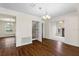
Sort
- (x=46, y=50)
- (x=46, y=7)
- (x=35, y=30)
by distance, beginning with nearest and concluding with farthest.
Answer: (x=46, y=7) → (x=46, y=50) → (x=35, y=30)

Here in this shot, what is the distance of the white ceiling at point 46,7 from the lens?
1.81 metres

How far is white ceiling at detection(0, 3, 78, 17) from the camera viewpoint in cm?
181

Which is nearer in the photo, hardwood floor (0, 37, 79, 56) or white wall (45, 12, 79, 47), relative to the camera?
hardwood floor (0, 37, 79, 56)

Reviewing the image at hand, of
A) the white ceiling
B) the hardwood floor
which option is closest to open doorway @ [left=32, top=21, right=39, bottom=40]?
the hardwood floor

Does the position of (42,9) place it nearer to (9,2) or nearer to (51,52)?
(9,2)

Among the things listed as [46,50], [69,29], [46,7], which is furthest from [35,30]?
[69,29]

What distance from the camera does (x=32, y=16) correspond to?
2133 millimetres

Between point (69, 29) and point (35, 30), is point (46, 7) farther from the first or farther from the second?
point (69, 29)

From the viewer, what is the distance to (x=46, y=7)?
1876 mm

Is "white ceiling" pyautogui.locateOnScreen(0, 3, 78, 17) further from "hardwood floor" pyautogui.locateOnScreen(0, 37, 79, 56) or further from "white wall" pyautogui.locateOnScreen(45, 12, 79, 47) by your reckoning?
"hardwood floor" pyautogui.locateOnScreen(0, 37, 79, 56)

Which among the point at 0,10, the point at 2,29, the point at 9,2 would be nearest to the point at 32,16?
the point at 9,2

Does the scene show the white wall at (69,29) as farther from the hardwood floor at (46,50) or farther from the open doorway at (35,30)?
the open doorway at (35,30)

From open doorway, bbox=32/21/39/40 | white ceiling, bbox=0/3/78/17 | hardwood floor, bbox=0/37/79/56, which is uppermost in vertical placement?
white ceiling, bbox=0/3/78/17

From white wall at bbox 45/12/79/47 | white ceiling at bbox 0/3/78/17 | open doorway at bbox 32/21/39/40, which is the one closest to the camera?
white ceiling at bbox 0/3/78/17
